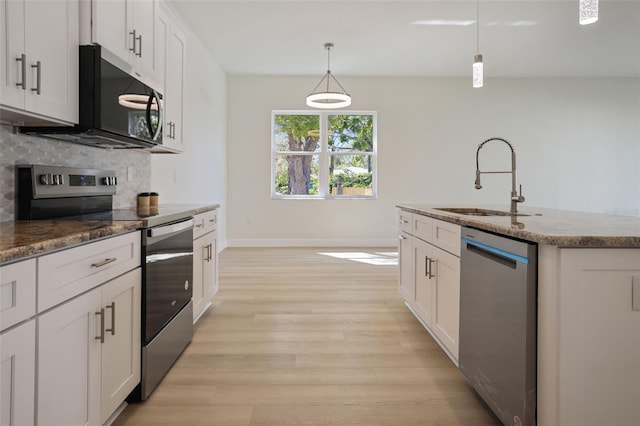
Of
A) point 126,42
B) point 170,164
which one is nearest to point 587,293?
point 126,42

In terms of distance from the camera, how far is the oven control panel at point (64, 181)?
1731mm

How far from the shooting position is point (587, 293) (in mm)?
1225

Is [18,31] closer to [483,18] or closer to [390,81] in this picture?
[483,18]

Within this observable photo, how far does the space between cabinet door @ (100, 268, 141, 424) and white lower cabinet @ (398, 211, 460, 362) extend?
152 cm

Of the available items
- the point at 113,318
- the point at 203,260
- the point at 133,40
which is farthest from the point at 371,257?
the point at 113,318

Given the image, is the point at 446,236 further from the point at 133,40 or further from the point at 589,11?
the point at 133,40

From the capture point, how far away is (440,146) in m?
6.75

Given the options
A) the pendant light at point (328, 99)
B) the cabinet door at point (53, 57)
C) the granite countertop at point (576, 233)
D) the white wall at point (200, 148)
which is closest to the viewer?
the granite countertop at point (576, 233)

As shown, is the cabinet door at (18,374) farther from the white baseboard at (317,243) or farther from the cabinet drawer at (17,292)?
the white baseboard at (317,243)

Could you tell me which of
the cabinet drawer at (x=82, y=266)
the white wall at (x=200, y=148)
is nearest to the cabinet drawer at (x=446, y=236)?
the cabinet drawer at (x=82, y=266)

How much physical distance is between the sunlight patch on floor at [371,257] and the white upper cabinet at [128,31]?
3.66 meters

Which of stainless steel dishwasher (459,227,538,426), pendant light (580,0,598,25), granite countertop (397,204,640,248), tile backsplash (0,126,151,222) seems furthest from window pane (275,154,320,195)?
granite countertop (397,204,640,248)

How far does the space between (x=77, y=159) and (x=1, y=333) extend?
1.50m

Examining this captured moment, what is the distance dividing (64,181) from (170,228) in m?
0.57
